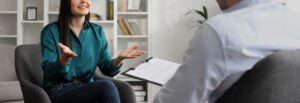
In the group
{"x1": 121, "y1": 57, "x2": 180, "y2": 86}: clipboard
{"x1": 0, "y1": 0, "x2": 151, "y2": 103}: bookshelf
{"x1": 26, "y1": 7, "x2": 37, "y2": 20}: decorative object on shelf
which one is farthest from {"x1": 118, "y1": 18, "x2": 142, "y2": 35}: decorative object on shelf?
{"x1": 121, "y1": 57, "x2": 180, "y2": 86}: clipboard

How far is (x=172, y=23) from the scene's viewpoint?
4355 mm

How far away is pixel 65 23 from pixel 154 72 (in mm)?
754

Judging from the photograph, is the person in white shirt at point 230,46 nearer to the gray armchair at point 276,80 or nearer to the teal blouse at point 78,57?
the gray armchair at point 276,80

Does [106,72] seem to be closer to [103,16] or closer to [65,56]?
[65,56]

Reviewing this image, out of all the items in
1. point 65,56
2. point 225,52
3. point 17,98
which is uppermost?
point 225,52

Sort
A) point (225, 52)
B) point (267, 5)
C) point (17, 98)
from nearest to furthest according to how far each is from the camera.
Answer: point (225, 52) → point (267, 5) → point (17, 98)

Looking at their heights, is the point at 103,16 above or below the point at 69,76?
above

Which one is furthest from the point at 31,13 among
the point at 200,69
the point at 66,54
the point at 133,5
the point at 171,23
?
the point at 200,69

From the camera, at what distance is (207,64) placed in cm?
71

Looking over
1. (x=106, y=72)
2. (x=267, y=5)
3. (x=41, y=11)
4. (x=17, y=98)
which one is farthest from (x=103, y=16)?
(x=267, y=5)

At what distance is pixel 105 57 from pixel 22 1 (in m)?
2.23

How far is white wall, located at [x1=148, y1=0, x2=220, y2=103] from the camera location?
171 inches

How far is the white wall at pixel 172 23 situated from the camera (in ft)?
14.2

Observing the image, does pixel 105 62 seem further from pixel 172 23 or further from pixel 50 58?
pixel 172 23
